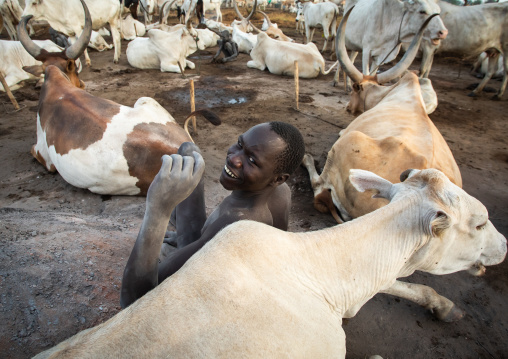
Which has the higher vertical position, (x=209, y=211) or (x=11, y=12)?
(x=11, y=12)

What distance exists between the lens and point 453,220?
1.65m

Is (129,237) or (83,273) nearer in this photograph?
(83,273)

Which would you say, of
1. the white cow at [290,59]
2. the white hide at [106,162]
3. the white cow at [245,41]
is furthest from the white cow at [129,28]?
the white hide at [106,162]

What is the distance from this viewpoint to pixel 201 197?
7.77 ft

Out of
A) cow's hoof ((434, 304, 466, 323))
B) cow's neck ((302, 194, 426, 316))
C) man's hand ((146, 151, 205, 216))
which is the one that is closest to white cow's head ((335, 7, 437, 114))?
cow's hoof ((434, 304, 466, 323))

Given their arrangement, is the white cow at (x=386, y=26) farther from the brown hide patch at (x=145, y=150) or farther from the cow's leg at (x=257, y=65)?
the brown hide patch at (x=145, y=150)

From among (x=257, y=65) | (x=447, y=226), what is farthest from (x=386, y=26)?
(x=447, y=226)

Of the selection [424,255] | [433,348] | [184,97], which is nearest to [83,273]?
[424,255]

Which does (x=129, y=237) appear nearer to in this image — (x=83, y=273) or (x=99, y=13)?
(x=83, y=273)

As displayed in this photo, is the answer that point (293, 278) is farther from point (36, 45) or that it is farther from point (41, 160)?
point (36, 45)

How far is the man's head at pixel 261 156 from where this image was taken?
175 centimetres

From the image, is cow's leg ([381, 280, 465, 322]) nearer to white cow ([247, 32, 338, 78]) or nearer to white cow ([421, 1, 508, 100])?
white cow ([421, 1, 508, 100])

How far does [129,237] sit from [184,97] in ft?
18.7

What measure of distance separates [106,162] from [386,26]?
7.00 metres
